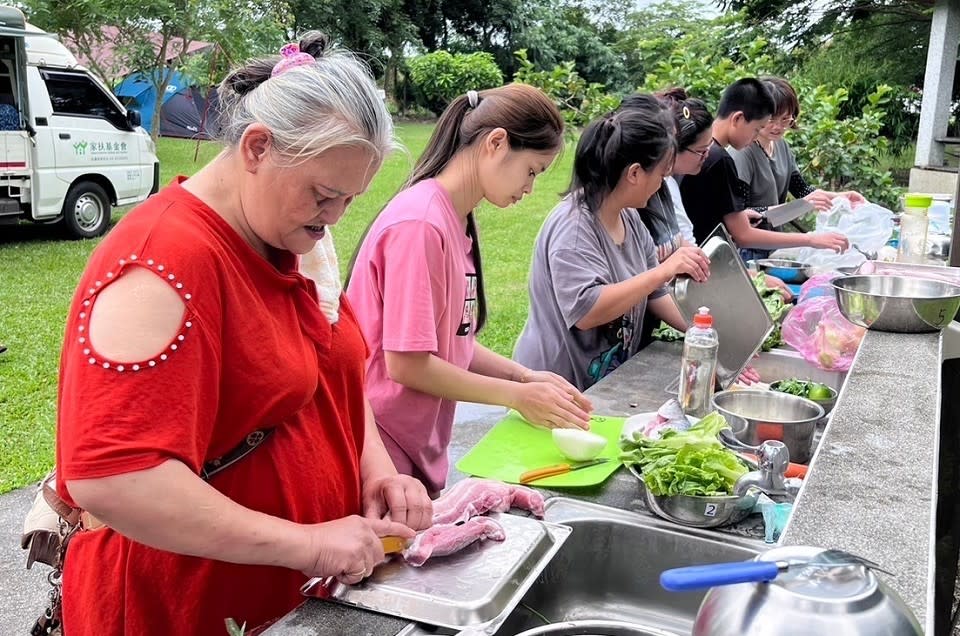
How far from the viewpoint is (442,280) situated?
6.40ft

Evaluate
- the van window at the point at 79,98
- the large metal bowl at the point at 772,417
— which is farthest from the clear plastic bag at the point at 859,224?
the van window at the point at 79,98

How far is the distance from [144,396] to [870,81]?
14513 millimetres

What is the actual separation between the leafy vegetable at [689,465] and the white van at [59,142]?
8784mm

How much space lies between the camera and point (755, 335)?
240 centimetres

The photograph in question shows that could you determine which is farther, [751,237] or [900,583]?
[751,237]

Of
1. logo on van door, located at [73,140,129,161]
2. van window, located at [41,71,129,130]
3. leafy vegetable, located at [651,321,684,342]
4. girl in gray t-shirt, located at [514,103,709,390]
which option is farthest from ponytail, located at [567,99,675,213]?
van window, located at [41,71,129,130]

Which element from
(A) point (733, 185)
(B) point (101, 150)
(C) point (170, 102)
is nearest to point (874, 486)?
(A) point (733, 185)

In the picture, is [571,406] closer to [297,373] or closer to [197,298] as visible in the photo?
[297,373]

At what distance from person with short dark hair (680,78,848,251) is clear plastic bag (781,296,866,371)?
Answer: 1153mm

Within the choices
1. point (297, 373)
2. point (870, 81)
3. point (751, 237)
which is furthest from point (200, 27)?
point (297, 373)

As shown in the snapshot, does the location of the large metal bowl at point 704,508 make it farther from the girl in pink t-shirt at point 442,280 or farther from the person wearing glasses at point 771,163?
the person wearing glasses at point 771,163

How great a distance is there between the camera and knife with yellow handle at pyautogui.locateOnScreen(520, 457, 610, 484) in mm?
1838

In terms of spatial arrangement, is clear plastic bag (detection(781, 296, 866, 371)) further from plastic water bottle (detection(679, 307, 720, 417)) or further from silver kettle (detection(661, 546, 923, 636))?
silver kettle (detection(661, 546, 923, 636))

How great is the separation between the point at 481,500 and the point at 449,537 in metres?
0.20
